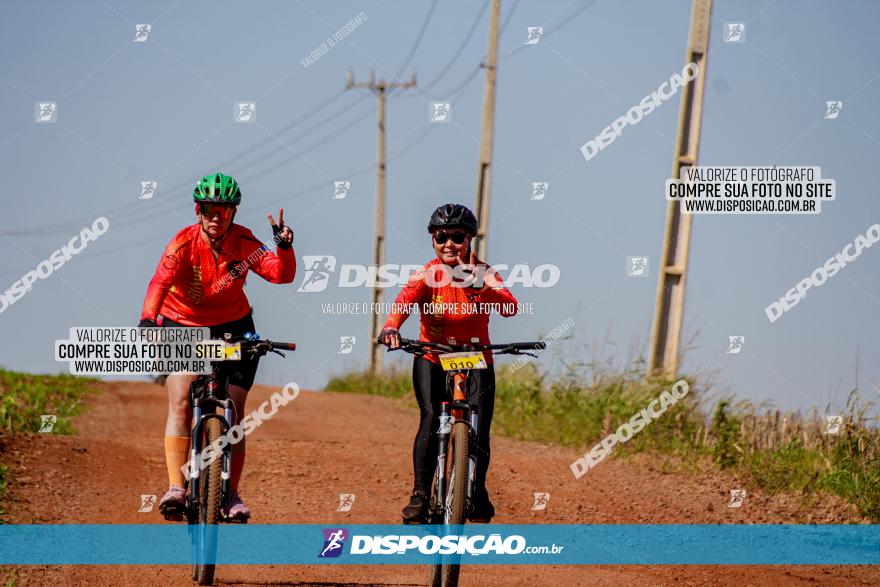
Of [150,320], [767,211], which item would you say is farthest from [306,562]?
[767,211]

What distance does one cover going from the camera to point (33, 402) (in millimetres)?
18469

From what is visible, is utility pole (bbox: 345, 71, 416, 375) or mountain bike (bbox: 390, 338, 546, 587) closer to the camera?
mountain bike (bbox: 390, 338, 546, 587)

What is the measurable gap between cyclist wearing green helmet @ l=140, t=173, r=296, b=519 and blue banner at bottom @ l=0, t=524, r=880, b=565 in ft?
2.38

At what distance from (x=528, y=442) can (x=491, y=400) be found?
917cm

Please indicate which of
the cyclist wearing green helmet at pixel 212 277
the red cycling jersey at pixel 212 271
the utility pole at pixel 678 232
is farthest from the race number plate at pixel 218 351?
the utility pole at pixel 678 232

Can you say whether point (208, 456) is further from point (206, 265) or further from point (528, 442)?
point (528, 442)

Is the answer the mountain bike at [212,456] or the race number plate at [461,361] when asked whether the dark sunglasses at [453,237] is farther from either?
the mountain bike at [212,456]

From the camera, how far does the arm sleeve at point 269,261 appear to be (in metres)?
8.64

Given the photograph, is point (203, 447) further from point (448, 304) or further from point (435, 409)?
point (448, 304)

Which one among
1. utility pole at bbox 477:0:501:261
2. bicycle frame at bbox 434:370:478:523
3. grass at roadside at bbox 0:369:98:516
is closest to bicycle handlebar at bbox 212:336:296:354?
bicycle frame at bbox 434:370:478:523

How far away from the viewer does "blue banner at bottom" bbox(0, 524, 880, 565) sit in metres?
9.68

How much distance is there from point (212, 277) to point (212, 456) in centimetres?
127

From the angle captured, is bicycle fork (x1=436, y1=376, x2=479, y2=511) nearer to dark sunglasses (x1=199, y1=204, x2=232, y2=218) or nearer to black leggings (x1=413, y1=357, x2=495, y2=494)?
black leggings (x1=413, y1=357, x2=495, y2=494)

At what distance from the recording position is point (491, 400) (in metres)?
8.59
